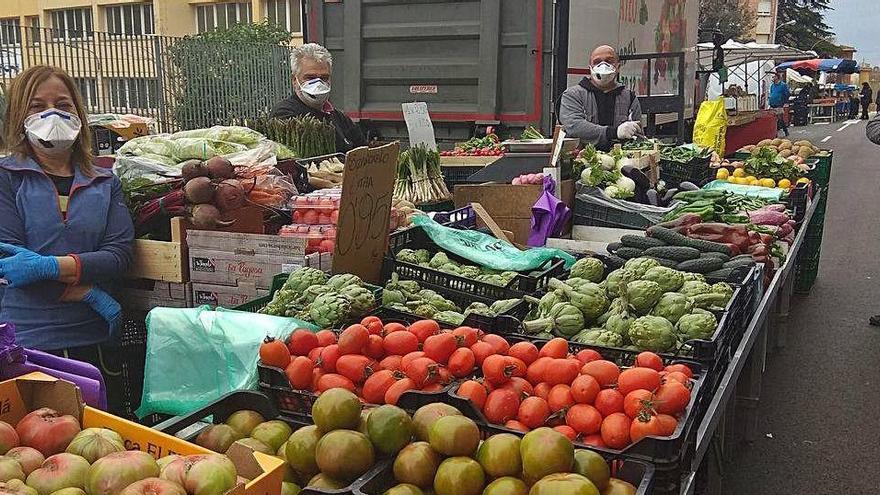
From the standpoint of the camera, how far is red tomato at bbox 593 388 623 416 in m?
2.33

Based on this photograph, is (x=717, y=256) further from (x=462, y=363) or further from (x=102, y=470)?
(x=102, y=470)

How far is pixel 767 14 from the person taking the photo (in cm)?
6306

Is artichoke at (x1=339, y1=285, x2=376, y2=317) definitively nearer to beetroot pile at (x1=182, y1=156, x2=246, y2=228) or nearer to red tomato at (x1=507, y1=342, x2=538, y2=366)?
red tomato at (x1=507, y1=342, x2=538, y2=366)

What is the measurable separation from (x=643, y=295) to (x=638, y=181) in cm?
257

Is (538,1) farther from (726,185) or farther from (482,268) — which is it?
(482,268)

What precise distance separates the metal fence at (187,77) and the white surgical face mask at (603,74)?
9.79 metres

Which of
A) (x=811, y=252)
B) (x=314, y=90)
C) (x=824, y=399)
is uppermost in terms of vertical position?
(x=314, y=90)

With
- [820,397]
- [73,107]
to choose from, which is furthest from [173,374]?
[820,397]

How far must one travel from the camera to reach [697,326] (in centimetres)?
302

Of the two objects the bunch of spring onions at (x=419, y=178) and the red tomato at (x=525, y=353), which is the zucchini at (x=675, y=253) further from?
the bunch of spring onions at (x=419, y=178)

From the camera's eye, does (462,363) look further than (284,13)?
No


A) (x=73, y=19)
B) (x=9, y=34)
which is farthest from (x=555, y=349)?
(x=73, y=19)

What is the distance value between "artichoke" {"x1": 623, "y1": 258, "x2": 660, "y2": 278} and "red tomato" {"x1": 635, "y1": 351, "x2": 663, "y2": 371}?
1041mm

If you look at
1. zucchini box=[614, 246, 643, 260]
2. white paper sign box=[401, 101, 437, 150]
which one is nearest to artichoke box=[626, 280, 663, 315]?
zucchini box=[614, 246, 643, 260]
